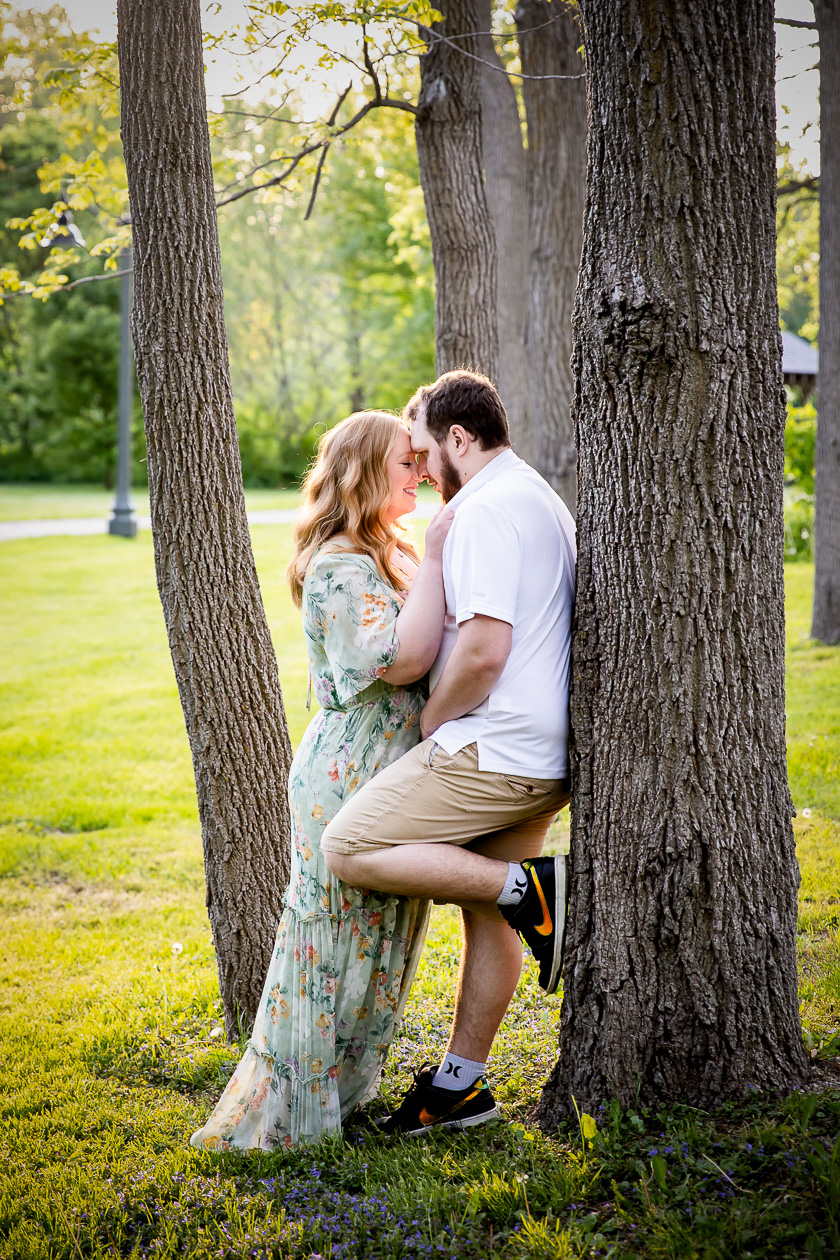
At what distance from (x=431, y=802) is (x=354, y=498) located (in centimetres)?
104

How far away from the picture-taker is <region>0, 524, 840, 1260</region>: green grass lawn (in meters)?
2.33

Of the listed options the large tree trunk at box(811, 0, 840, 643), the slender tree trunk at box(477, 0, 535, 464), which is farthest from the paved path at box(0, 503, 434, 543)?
the large tree trunk at box(811, 0, 840, 643)

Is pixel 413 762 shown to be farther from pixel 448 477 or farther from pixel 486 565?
pixel 448 477

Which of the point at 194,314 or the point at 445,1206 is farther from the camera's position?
the point at 194,314

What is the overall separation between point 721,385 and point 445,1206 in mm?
2237

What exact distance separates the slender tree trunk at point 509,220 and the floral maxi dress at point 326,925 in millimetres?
5969

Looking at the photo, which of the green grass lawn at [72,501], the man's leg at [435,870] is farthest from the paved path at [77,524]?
the man's leg at [435,870]

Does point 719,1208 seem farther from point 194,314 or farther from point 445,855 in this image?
point 194,314

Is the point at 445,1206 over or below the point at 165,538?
below

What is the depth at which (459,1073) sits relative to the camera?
299 centimetres

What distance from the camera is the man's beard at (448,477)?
3059 millimetres

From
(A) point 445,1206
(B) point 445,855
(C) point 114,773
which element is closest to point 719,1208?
(A) point 445,1206

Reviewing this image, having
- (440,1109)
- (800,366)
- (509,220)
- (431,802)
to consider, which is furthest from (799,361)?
(440,1109)

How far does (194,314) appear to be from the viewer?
3641mm
